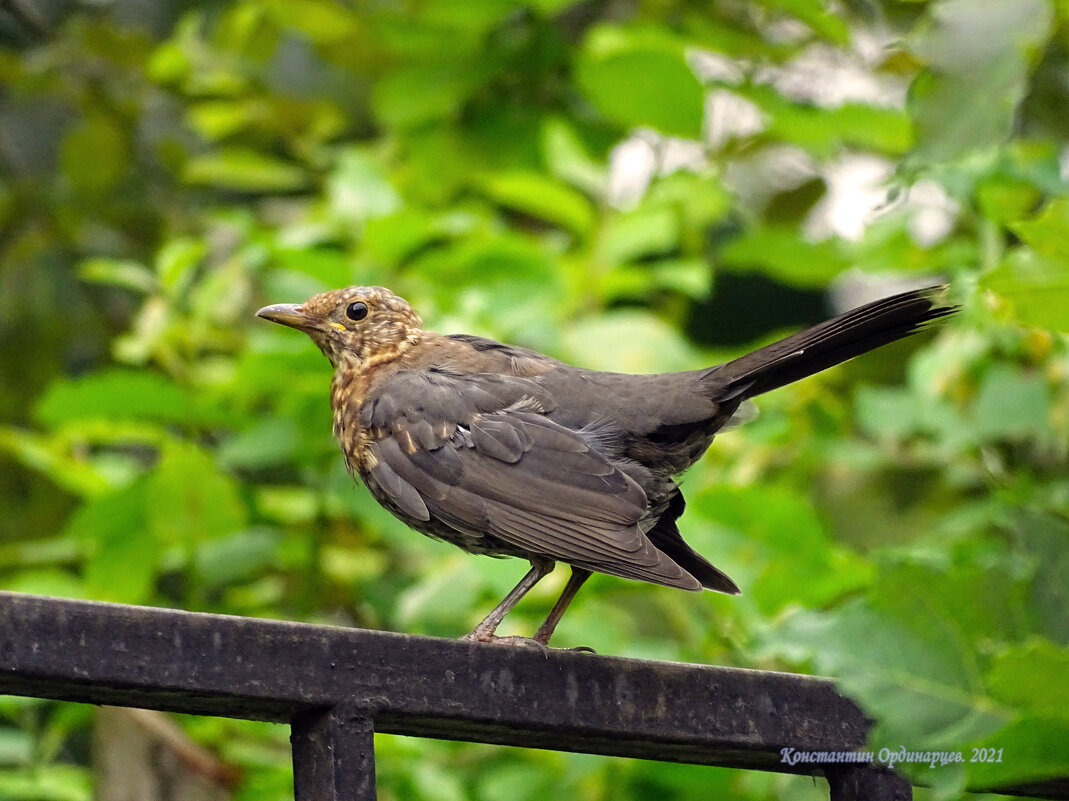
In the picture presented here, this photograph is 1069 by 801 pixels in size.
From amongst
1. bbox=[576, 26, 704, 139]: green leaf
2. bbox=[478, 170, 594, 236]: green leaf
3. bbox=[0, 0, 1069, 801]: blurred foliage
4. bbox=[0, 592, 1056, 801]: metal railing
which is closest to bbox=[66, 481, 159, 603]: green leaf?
bbox=[0, 0, 1069, 801]: blurred foliage

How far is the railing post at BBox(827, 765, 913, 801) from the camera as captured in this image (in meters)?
1.73

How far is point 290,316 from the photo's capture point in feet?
10.5

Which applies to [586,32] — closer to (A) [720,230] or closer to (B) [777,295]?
(A) [720,230]

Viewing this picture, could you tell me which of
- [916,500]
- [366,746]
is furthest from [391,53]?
[366,746]

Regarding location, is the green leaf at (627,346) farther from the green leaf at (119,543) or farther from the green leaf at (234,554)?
the green leaf at (119,543)

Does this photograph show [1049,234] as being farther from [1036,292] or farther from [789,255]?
[789,255]

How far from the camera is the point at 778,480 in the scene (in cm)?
417

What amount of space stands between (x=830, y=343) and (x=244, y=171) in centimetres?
267

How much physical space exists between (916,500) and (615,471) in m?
2.44

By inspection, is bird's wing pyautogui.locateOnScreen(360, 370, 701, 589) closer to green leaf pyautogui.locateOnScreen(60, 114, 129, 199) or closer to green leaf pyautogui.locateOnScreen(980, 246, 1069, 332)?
green leaf pyautogui.locateOnScreen(980, 246, 1069, 332)

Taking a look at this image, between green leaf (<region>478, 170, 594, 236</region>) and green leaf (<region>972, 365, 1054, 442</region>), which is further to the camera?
green leaf (<region>478, 170, 594, 236</region>)

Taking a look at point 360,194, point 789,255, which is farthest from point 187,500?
point 789,255

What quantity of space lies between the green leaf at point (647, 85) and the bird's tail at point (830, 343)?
4.48 ft

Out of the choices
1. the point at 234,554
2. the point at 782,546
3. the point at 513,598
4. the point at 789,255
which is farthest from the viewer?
the point at 789,255
